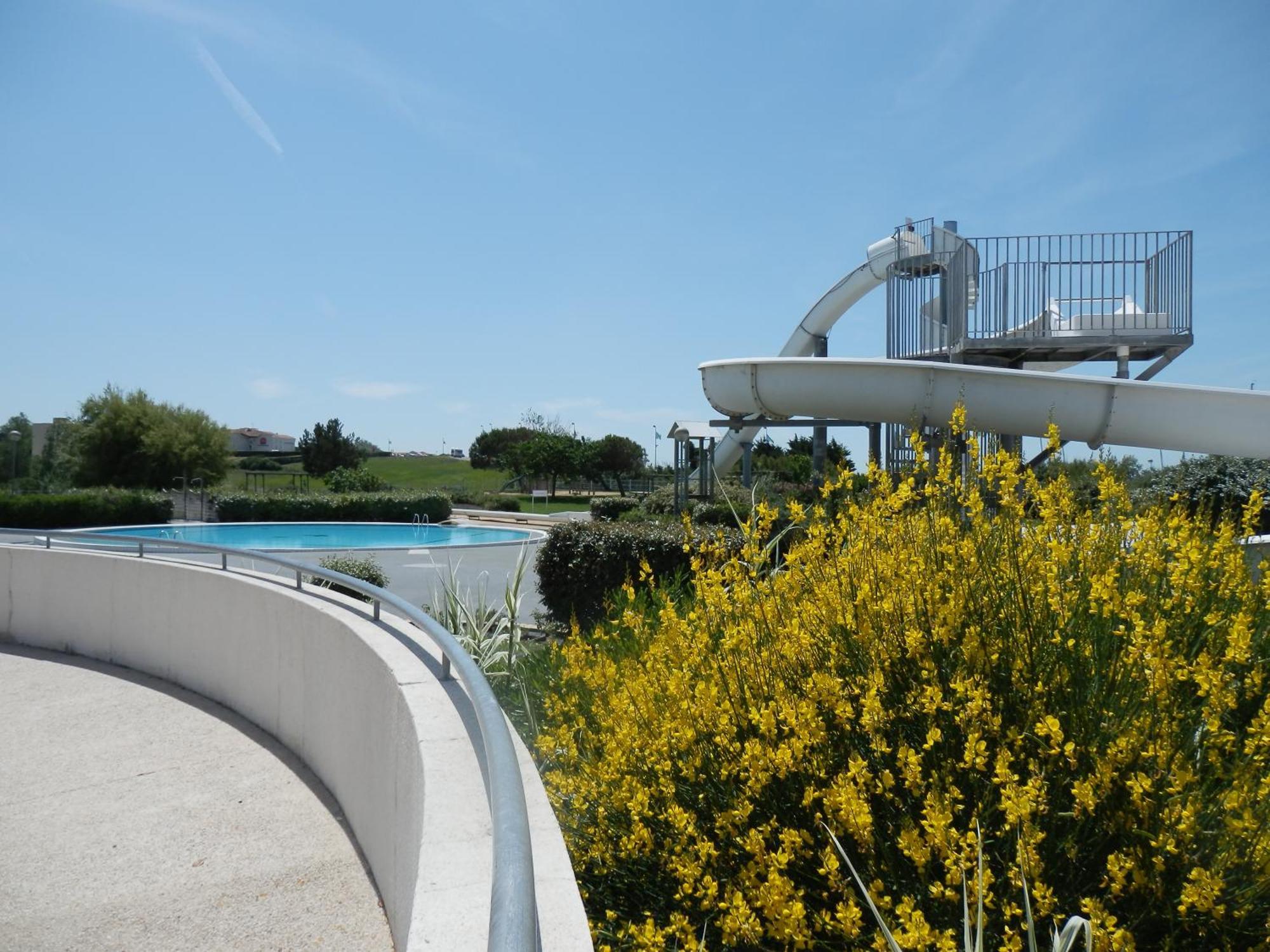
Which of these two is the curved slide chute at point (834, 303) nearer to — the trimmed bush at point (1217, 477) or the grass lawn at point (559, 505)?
the trimmed bush at point (1217, 477)

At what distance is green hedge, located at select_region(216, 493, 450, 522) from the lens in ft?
98.2

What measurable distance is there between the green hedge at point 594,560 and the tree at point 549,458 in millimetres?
43793

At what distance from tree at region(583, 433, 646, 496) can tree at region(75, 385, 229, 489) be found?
24798 millimetres

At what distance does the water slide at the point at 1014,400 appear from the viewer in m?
8.16

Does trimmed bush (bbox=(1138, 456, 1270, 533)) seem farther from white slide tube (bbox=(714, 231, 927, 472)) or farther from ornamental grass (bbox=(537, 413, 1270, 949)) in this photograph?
ornamental grass (bbox=(537, 413, 1270, 949))

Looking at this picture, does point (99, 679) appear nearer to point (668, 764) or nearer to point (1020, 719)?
point (668, 764)

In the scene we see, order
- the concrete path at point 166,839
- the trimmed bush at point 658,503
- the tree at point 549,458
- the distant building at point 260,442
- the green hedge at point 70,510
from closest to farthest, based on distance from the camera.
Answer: the concrete path at point 166,839
the trimmed bush at point 658,503
the green hedge at point 70,510
the tree at point 549,458
the distant building at point 260,442

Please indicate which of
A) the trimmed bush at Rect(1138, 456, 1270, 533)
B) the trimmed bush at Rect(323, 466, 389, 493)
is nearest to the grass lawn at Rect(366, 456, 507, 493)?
the trimmed bush at Rect(323, 466, 389, 493)

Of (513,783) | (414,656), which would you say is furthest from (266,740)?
(513,783)

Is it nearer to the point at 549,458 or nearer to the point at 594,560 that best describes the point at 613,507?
the point at 594,560

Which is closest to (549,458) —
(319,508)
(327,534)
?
(319,508)

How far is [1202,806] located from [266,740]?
519 cm

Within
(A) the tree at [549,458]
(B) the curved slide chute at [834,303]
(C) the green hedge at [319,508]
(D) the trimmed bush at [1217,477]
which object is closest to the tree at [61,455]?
(C) the green hedge at [319,508]

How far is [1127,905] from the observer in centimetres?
188
